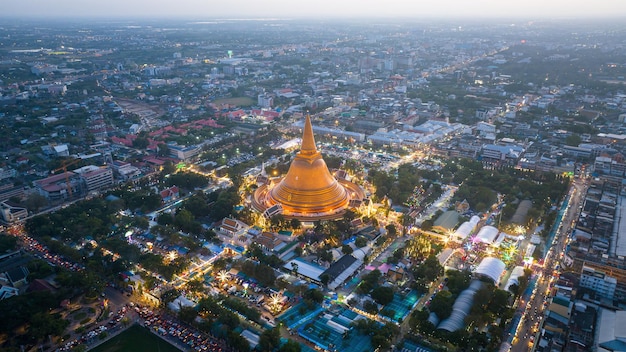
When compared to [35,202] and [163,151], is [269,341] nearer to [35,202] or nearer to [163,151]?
[35,202]

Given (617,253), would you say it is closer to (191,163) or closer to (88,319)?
(88,319)

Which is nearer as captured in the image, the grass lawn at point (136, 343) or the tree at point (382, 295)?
the grass lawn at point (136, 343)

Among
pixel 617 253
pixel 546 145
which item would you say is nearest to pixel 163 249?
pixel 617 253

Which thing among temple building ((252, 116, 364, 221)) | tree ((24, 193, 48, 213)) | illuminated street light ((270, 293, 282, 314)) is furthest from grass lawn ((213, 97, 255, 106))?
illuminated street light ((270, 293, 282, 314))

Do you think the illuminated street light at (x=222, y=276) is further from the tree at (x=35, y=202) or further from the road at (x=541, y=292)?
the tree at (x=35, y=202)

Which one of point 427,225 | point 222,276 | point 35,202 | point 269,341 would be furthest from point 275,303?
point 35,202

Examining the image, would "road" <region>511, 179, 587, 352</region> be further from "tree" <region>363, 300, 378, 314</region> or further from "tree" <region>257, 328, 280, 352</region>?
"tree" <region>257, 328, 280, 352</region>

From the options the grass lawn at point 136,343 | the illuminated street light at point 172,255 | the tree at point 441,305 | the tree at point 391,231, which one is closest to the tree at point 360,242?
the tree at point 391,231
